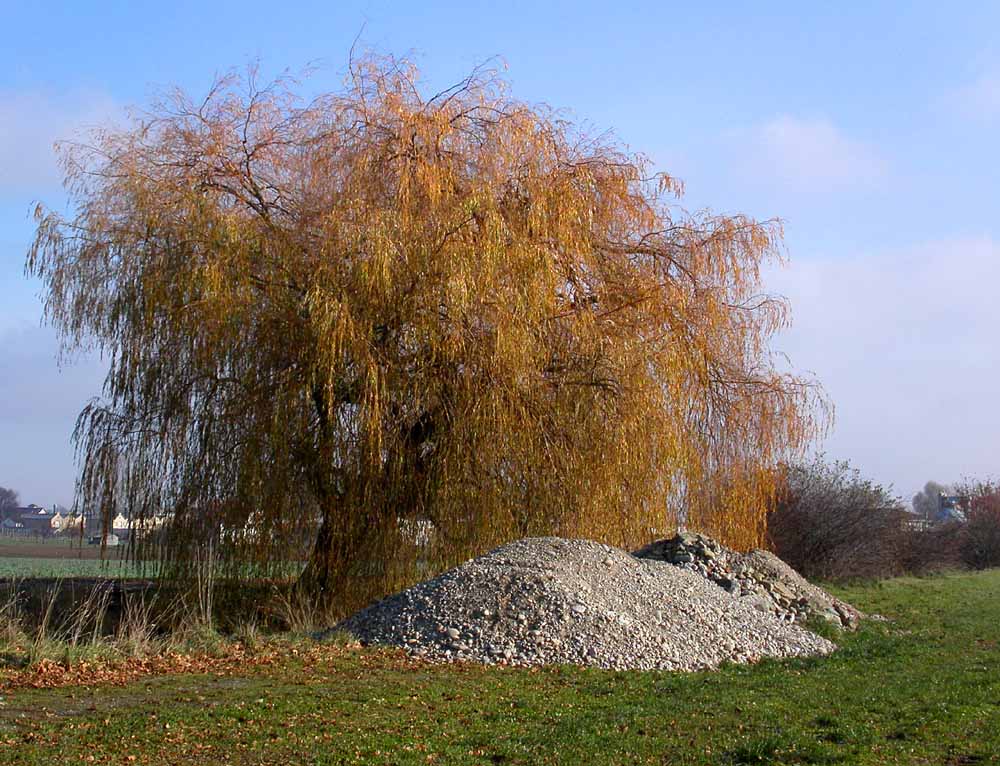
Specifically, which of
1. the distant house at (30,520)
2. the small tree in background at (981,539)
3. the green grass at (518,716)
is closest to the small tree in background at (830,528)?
the small tree in background at (981,539)

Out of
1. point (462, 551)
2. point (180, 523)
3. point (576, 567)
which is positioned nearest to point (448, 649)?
point (576, 567)

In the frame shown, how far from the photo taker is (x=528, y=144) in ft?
52.2

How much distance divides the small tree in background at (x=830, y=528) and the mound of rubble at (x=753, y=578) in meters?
10.8

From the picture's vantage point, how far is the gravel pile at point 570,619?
10906mm

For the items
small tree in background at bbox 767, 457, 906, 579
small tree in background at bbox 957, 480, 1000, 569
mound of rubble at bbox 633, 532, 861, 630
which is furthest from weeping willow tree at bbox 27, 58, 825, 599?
small tree in background at bbox 957, 480, 1000, 569

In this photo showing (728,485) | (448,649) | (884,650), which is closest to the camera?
(448,649)

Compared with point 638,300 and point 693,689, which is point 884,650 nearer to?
point 693,689

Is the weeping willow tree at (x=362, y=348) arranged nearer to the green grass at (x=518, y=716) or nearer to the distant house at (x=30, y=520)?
the green grass at (x=518, y=716)

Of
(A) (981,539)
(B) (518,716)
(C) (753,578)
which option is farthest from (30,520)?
(B) (518,716)

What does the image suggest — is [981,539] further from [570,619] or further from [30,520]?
[30,520]

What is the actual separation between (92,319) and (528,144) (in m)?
7.06

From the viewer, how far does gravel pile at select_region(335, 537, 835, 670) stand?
1091 cm

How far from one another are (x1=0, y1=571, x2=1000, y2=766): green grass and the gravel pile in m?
0.56

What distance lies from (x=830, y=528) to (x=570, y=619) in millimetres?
17708
